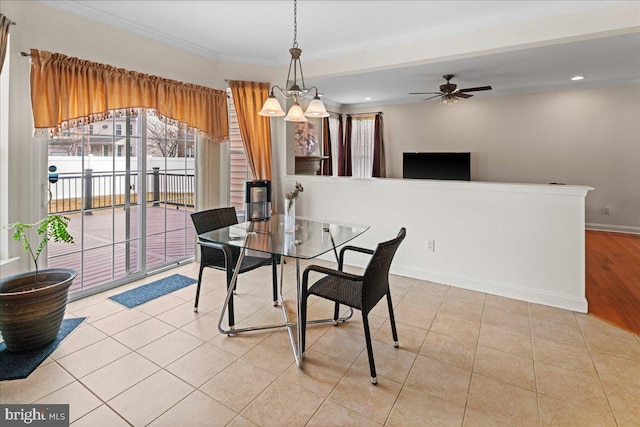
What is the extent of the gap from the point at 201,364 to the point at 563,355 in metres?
2.44

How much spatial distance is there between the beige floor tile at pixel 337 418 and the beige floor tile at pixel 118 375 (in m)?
1.08

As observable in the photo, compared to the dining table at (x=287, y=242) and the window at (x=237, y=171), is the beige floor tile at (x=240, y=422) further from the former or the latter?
the window at (x=237, y=171)

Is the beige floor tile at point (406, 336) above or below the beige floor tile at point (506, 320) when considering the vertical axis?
below

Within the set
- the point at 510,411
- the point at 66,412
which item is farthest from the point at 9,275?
the point at 510,411

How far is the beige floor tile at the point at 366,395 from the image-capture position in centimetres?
180

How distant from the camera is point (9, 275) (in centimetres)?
262

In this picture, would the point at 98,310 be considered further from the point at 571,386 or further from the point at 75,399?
the point at 571,386

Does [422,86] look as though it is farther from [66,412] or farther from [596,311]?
[66,412]

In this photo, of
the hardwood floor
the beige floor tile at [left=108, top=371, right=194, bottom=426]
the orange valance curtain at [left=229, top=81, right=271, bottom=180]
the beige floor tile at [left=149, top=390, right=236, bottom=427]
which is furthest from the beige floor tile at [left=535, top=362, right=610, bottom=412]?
the orange valance curtain at [left=229, top=81, right=271, bottom=180]

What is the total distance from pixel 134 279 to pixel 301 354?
2.40 meters

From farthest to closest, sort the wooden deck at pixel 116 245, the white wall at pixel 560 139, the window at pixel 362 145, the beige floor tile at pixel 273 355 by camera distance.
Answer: the window at pixel 362 145 → the white wall at pixel 560 139 → the wooden deck at pixel 116 245 → the beige floor tile at pixel 273 355

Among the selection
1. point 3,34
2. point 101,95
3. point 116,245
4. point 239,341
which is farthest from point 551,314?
point 3,34

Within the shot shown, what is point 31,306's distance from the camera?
2250mm

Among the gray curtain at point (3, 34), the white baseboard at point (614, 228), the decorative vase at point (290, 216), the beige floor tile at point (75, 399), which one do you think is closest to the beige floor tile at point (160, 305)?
the beige floor tile at point (75, 399)
